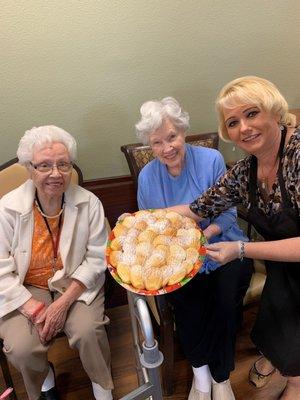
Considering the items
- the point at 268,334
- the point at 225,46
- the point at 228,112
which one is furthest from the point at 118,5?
the point at 268,334

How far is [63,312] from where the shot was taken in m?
1.41

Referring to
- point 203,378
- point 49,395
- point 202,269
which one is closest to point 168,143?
point 202,269

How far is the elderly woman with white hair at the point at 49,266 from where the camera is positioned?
136 cm

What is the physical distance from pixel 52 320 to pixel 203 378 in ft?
2.28

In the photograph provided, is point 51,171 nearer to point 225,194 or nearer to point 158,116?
point 158,116

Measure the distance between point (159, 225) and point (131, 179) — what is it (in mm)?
763

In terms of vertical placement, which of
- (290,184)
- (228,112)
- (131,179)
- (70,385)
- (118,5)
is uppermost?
(118,5)

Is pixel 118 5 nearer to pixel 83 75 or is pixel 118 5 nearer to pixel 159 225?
pixel 83 75

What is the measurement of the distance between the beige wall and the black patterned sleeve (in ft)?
2.23

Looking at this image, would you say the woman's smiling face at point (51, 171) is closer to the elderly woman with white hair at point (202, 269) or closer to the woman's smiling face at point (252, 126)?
the elderly woman with white hair at point (202, 269)

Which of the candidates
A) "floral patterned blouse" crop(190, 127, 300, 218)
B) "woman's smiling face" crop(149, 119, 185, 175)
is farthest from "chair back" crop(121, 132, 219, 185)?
"floral patterned blouse" crop(190, 127, 300, 218)

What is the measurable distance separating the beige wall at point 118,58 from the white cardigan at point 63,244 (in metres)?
0.45

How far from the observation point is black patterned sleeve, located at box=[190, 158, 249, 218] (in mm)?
1351

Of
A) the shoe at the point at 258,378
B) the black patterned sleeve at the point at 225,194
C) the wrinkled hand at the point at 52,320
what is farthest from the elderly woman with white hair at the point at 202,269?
the wrinkled hand at the point at 52,320
